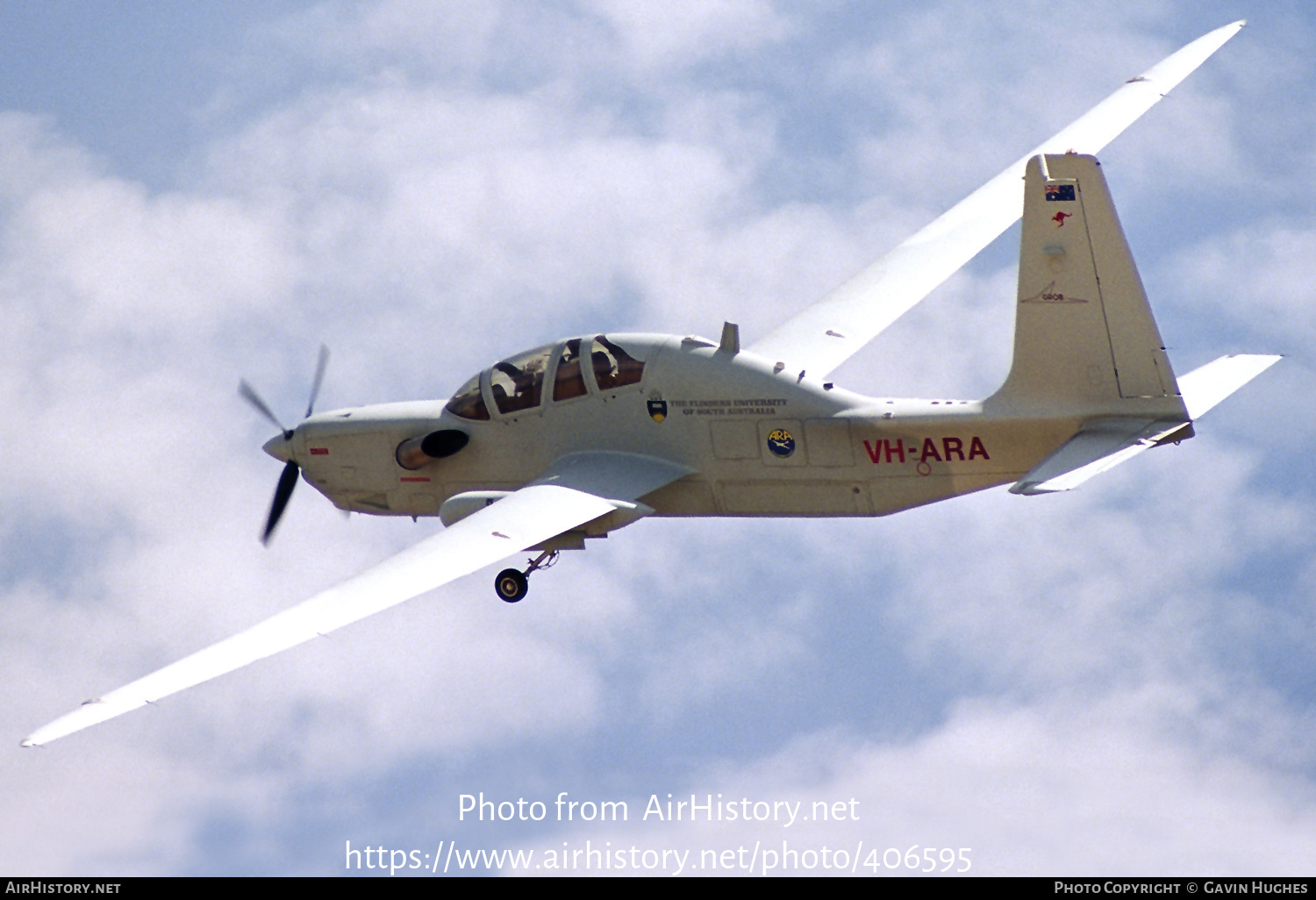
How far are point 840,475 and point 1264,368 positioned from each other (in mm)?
6057

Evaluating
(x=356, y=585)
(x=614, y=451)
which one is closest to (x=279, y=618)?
(x=356, y=585)

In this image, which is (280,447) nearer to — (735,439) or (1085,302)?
(735,439)

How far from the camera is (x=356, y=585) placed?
93.8ft

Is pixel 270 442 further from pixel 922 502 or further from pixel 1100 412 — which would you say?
pixel 1100 412

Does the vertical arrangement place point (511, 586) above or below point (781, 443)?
below

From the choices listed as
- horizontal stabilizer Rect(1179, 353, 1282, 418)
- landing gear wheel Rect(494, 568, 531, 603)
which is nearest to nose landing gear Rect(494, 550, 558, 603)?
landing gear wheel Rect(494, 568, 531, 603)

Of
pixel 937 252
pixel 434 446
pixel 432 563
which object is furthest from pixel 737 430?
pixel 937 252

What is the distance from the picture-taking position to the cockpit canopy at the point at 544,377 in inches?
1268

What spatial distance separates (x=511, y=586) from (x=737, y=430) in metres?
3.96

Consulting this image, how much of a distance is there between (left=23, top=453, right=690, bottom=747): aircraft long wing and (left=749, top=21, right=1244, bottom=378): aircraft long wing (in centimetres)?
314

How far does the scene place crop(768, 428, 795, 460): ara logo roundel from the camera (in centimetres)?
3131

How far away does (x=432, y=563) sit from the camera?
29.3 meters

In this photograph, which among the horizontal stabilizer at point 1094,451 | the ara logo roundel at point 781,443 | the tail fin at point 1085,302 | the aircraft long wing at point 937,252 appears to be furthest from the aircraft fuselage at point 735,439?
the aircraft long wing at point 937,252

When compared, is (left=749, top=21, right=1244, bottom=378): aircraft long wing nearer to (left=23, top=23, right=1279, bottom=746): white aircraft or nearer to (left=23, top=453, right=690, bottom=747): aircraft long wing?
(left=23, top=23, right=1279, bottom=746): white aircraft
